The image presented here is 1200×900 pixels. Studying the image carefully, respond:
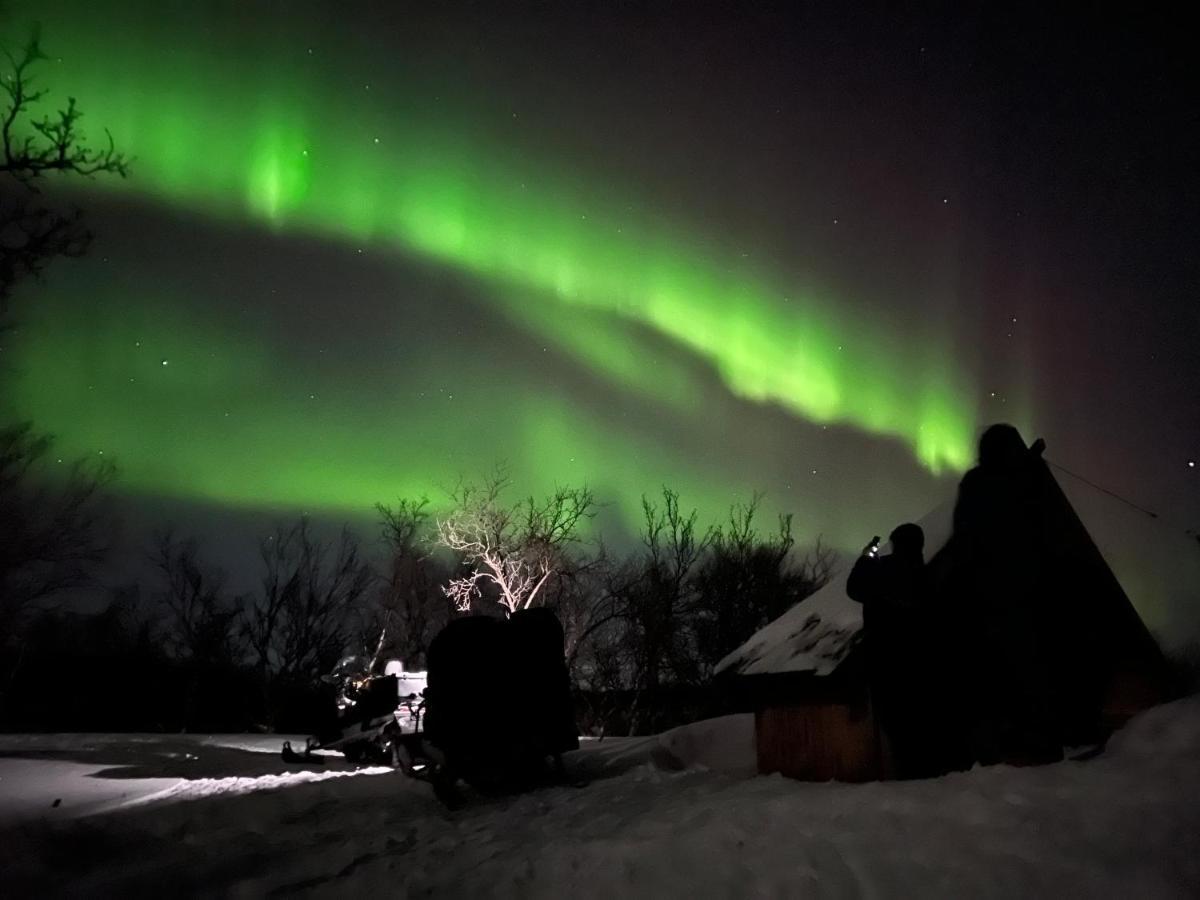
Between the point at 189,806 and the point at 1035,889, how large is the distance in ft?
32.8

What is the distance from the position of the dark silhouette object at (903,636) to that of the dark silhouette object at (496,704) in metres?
5.96

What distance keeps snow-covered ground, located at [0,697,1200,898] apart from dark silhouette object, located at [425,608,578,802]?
103 cm

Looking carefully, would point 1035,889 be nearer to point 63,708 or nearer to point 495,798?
point 495,798

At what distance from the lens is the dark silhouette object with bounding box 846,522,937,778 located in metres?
7.36

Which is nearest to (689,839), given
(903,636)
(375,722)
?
(903,636)

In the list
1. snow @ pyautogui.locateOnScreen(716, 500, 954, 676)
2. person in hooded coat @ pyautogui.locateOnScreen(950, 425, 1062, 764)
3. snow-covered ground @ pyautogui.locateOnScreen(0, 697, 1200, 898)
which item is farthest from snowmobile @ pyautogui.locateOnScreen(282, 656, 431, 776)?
person in hooded coat @ pyautogui.locateOnScreen(950, 425, 1062, 764)

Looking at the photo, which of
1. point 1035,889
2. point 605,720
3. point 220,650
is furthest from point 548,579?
point 1035,889

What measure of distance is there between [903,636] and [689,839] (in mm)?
3118

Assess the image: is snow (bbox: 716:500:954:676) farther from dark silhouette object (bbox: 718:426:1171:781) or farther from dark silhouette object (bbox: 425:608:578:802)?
dark silhouette object (bbox: 425:608:578:802)

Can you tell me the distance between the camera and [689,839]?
5562mm

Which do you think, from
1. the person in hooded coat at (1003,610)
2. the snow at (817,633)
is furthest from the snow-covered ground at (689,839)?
the snow at (817,633)

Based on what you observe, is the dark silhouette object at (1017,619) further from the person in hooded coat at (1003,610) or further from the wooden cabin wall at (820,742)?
the wooden cabin wall at (820,742)

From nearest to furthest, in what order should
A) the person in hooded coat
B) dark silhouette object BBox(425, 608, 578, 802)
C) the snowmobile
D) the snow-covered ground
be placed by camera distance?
1. the snow-covered ground
2. the person in hooded coat
3. dark silhouette object BBox(425, 608, 578, 802)
4. the snowmobile

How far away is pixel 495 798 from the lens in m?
10.9
